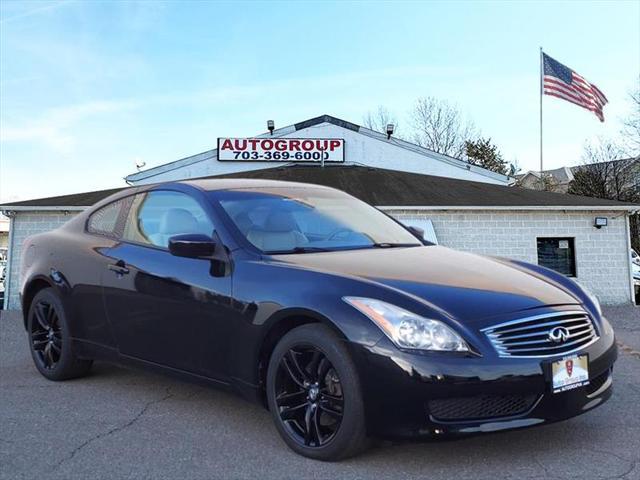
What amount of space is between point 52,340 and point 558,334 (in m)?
3.97

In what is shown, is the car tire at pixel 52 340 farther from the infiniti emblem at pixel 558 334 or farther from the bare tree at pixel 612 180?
the bare tree at pixel 612 180

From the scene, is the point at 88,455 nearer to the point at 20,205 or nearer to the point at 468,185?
the point at 20,205

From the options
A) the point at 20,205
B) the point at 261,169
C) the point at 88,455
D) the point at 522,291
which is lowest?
the point at 88,455

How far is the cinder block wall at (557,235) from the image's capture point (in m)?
13.4

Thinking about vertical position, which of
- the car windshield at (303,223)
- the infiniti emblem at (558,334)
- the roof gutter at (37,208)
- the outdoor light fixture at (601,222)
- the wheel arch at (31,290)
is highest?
the roof gutter at (37,208)

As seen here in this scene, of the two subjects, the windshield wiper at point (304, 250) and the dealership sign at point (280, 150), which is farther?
the dealership sign at point (280, 150)

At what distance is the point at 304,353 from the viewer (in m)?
3.27

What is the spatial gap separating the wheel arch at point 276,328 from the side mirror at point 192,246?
0.65 m

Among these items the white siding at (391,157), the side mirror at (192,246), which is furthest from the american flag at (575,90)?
the side mirror at (192,246)

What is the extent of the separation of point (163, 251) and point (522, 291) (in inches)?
90.2

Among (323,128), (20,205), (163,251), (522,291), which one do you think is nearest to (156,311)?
(163,251)

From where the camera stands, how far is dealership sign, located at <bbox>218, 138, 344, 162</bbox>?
1795 cm

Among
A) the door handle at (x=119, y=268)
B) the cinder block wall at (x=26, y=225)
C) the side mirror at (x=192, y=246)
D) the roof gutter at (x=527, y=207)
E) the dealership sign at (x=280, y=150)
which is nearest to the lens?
the side mirror at (x=192, y=246)

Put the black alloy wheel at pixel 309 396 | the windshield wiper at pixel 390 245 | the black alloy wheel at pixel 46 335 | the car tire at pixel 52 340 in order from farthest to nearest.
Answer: the black alloy wheel at pixel 46 335 → the car tire at pixel 52 340 → the windshield wiper at pixel 390 245 → the black alloy wheel at pixel 309 396
